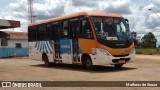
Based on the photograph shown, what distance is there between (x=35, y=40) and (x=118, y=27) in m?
8.83

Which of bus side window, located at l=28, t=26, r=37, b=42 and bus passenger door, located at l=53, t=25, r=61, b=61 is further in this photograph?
bus side window, located at l=28, t=26, r=37, b=42

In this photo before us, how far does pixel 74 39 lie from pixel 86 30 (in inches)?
61.1

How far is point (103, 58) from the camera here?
17.8 metres

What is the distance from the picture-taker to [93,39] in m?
17.9

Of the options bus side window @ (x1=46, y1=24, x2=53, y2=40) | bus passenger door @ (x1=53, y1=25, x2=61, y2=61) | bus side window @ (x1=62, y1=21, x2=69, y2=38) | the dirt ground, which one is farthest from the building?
the dirt ground

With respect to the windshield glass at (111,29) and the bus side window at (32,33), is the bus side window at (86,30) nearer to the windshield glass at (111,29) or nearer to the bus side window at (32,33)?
the windshield glass at (111,29)

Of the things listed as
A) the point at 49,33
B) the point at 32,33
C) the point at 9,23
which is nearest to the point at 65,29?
the point at 49,33

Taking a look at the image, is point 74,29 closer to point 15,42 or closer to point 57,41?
point 57,41

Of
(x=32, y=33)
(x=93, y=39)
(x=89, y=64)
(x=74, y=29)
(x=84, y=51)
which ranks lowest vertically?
(x=89, y=64)

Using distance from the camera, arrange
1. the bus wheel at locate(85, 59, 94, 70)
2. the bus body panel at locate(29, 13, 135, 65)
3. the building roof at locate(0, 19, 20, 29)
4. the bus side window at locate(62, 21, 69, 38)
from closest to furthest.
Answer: the bus body panel at locate(29, 13, 135, 65) → the bus wheel at locate(85, 59, 94, 70) → the bus side window at locate(62, 21, 69, 38) → the building roof at locate(0, 19, 20, 29)

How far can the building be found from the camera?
158 ft

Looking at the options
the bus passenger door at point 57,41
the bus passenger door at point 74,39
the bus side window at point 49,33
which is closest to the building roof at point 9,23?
the bus side window at point 49,33

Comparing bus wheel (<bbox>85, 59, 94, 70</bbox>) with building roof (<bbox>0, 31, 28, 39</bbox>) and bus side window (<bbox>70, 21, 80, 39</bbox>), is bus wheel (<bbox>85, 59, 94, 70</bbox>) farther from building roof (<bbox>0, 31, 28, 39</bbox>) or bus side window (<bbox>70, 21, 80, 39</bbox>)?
building roof (<bbox>0, 31, 28, 39</bbox>)

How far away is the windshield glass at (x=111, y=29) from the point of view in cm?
1795
